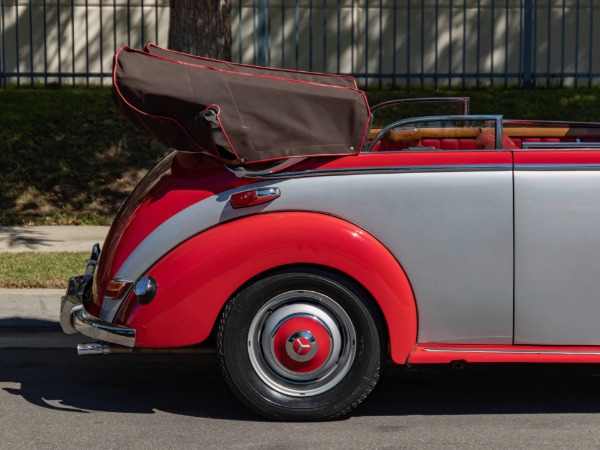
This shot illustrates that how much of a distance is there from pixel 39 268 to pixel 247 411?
348 centimetres

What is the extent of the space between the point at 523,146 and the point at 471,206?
0.51 m

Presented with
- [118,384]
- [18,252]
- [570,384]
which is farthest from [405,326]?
[18,252]

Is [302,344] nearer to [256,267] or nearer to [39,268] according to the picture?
[256,267]

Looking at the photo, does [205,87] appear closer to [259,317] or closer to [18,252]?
[259,317]

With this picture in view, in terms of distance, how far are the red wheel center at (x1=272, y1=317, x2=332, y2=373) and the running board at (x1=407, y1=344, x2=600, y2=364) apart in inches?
16.6

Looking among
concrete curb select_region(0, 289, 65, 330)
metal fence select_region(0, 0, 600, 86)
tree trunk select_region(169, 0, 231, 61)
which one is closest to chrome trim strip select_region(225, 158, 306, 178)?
concrete curb select_region(0, 289, 65, 330)

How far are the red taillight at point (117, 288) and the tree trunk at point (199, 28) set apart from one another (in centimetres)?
578

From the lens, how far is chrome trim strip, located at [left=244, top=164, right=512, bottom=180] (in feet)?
17.3

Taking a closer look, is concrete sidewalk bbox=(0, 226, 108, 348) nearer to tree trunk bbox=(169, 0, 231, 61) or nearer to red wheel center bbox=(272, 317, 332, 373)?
red wheel center bbox=(272, 317, 332, 373)

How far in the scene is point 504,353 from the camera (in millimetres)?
5316

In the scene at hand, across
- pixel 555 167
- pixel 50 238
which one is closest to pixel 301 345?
pixel 555 167

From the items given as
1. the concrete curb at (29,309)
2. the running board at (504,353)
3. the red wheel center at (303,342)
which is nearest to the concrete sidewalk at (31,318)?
the concrete curb at (29,309)

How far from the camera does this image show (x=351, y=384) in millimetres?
5332

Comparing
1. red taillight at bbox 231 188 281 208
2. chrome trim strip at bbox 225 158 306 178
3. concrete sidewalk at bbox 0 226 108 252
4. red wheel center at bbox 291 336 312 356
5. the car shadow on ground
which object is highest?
chrome trim strip at bbox 225 158 306 178
